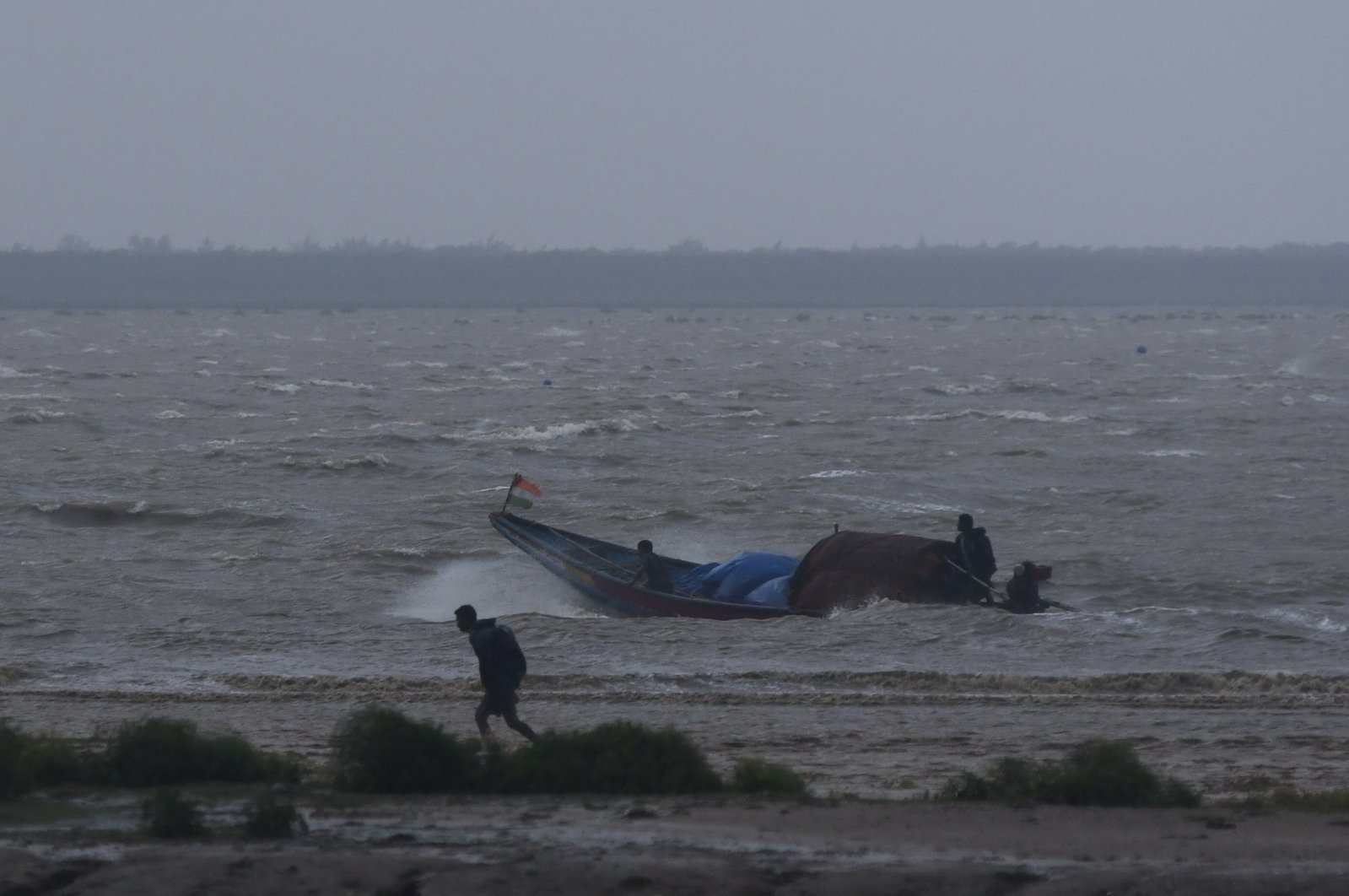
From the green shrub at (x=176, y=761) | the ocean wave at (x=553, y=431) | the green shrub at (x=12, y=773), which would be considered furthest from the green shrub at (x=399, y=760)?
the ocean wave at (x=553, y=431)

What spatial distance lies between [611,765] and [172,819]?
2.17 m

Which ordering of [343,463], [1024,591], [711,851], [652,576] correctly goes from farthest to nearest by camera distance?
[343,463], [652,576], [1024,591], [711,851]

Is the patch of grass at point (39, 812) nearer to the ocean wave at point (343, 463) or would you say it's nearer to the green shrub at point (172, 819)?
the green shrub at point (172, 819)

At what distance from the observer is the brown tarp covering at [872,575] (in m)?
15.9

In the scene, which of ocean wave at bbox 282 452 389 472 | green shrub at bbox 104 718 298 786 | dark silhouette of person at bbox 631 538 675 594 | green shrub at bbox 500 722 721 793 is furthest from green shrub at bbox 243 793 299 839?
ocean wave at bbox 282 452 389 472

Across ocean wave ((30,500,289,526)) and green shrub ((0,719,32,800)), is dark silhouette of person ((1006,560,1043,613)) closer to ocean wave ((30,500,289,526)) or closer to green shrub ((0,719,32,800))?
green shrub ((0,719,32,800))

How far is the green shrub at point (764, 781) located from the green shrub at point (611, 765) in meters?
0.12

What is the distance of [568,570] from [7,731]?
29.9 ft

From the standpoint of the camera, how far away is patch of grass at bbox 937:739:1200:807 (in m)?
8.07

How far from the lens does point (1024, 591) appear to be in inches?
624

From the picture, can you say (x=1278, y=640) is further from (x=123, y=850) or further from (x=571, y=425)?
(x=571, y=425)

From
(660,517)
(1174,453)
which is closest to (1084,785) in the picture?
(660,517)

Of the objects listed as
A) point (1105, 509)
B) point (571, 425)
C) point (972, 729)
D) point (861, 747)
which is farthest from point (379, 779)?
point (571, 425)

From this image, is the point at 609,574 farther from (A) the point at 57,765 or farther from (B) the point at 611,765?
(A) the point at 57,765
